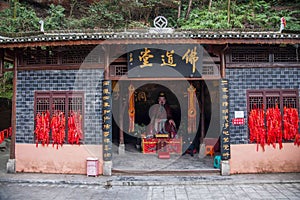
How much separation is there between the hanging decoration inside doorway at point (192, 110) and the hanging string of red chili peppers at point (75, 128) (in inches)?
200

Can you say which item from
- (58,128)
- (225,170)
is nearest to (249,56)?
(225,170)

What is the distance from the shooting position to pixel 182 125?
1181cm

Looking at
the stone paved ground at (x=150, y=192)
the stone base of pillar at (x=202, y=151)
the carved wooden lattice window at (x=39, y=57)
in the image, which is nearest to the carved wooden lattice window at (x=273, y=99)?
the stone paved ground at (x=150, y=192)

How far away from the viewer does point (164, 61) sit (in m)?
7.70

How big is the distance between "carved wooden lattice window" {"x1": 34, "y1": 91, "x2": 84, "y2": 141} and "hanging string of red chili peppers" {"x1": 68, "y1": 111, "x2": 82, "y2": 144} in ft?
0.64

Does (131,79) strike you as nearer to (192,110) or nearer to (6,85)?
(192,110)

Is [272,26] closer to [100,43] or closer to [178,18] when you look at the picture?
[178,18]

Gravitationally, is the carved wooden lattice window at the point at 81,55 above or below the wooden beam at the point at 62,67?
above

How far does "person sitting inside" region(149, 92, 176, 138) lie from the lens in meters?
11.1

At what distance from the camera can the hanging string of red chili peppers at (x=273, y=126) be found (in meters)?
7.74

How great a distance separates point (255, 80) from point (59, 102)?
20.5 ft

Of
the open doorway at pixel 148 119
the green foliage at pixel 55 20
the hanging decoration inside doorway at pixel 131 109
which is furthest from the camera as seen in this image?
the green foliage at pixel 55 20

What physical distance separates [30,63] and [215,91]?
23.6 feet

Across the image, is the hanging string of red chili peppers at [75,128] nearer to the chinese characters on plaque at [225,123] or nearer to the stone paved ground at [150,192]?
the stone paved ground at [150,192]
